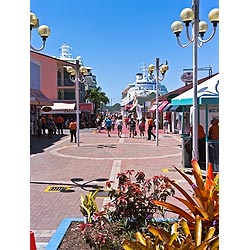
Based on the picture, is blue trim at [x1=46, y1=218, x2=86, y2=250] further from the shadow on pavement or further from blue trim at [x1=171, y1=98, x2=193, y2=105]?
the shadow on pavement

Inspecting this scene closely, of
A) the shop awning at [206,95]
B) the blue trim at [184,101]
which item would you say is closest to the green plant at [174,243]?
the shop awning at [206,95]

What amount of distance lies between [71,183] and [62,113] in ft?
107

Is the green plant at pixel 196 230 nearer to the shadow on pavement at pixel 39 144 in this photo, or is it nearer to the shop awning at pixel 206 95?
the shop awning at pixel 206 95

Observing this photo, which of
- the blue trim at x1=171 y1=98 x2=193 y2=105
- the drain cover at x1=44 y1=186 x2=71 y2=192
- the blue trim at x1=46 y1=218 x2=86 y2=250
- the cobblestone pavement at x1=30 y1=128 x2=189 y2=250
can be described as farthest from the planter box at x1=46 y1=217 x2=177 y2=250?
the blue trim at x1=171 y1=98 x2=193 y2=105

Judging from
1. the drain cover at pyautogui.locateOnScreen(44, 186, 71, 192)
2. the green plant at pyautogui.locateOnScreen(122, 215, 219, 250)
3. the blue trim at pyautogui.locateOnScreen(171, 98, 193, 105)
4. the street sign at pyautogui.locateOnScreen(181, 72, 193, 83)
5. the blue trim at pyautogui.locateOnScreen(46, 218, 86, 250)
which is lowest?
the drain cover at pyautogui.locateOnScreen(44, 186, 71, 192)

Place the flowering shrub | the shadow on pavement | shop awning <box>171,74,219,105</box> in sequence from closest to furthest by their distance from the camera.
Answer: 1. the flowering shrub
2. shop awning <box>171,74,219,105</box>
3. the shadow on pavement

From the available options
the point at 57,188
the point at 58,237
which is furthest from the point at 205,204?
the point at 57,188

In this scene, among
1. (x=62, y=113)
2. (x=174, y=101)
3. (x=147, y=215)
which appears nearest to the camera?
(x=147, y=215)

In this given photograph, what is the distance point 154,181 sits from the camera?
4.51 m
